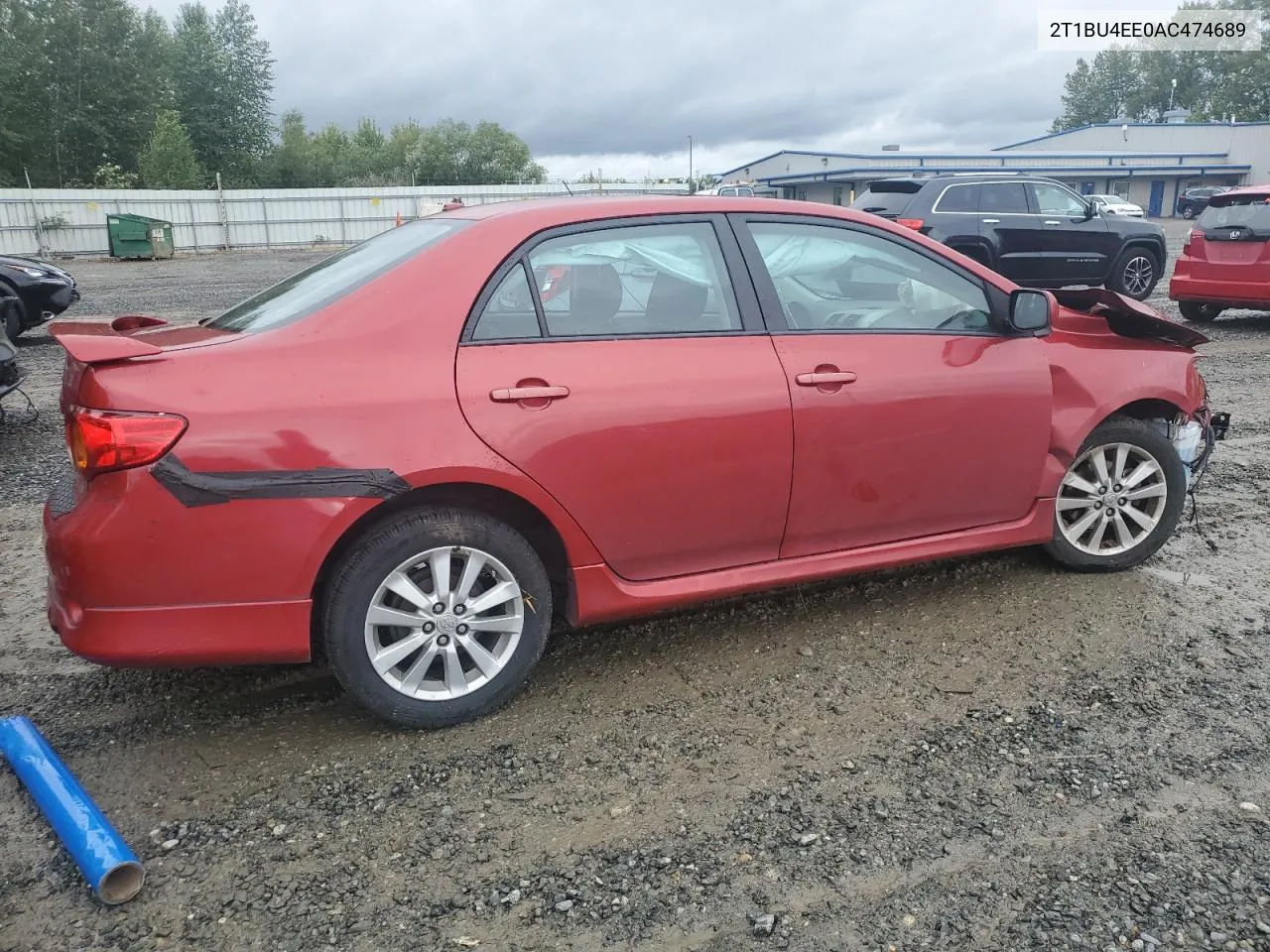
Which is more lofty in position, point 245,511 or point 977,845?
point 245,511

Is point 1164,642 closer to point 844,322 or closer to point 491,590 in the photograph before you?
point 844,322

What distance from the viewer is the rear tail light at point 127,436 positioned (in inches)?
107

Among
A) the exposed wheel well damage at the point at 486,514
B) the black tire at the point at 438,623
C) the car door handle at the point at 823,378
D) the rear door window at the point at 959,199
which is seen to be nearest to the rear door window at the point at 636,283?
the car door handle at the point at 823,378

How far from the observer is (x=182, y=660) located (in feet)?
9.46

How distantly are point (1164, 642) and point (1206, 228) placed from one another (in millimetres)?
9490

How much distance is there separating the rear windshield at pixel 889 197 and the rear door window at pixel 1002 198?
881 mm

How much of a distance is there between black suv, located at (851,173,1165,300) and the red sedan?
31.4ft

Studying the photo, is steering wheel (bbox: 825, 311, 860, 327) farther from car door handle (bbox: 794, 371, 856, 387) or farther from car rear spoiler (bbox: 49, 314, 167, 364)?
car rear spoiler (bbox: 49, 314, 167, 364)

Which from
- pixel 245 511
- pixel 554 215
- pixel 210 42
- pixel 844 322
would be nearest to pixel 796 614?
pixel 844 322

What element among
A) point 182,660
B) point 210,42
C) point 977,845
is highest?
point 210,42

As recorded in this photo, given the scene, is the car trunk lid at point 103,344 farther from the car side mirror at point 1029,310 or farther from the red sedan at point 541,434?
the car side mirror at point 1029,310

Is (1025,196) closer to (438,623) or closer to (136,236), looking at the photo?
(438,623)

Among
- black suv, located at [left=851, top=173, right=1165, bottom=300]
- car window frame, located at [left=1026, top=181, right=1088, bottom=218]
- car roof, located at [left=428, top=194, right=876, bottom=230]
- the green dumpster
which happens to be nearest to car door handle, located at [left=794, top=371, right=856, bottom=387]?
car roof, located at [left=428, top=194, right=876, bottom=230]

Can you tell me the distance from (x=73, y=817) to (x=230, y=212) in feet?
115
